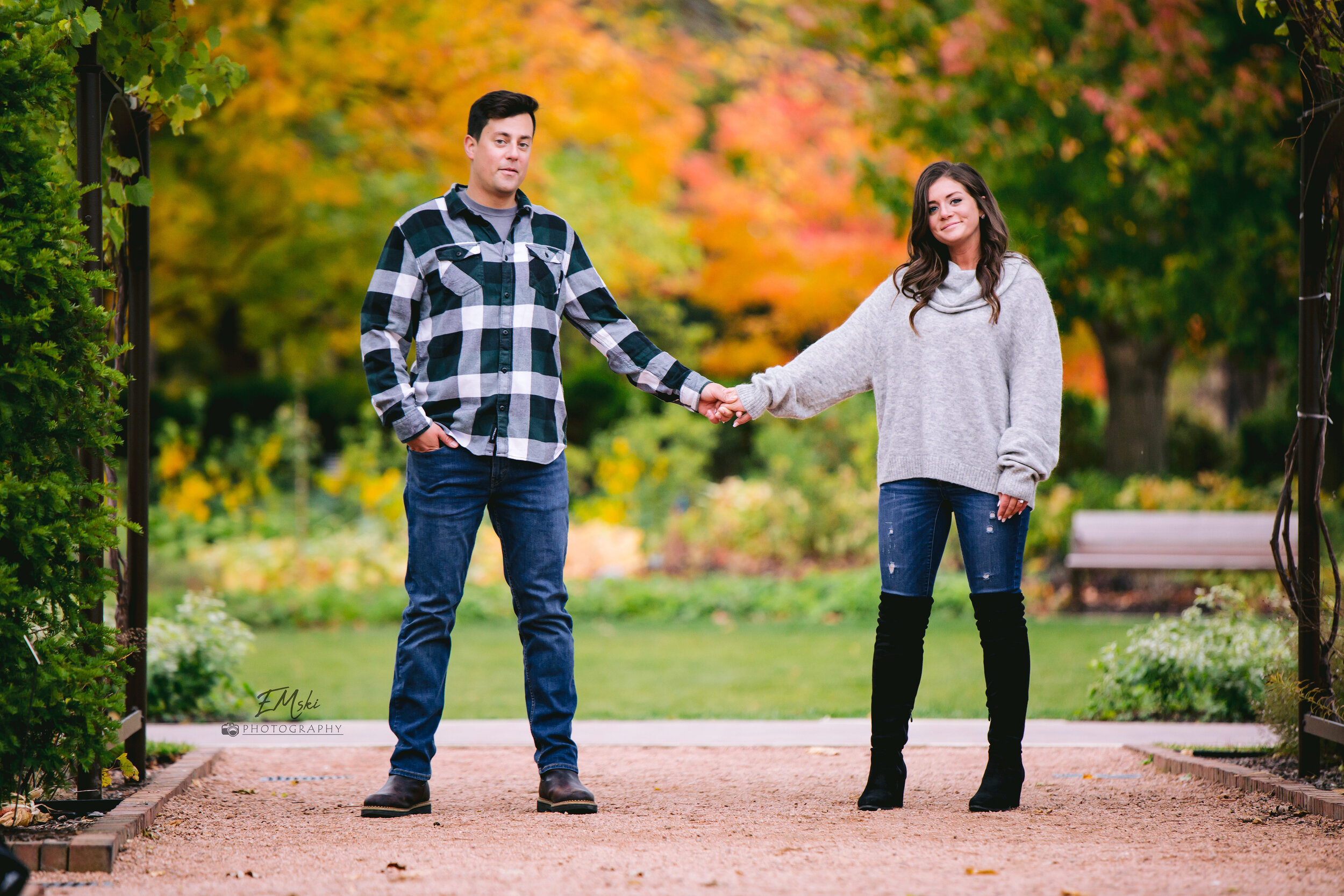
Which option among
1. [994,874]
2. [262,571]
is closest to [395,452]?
[262,571]

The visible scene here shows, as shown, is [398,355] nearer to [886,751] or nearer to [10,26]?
[10,26]

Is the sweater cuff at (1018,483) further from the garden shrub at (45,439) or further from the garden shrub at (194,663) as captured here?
the garden shrub at (194,663)

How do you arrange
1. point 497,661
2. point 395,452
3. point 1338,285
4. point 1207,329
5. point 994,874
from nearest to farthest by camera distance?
point 994,874 → point 1338,285 → point 497,661 → point 1207,329 → point 395,452

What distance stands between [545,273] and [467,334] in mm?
312

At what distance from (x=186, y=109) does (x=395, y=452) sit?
7.70m

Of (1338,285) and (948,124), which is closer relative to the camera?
(1338,285)

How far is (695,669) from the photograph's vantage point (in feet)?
23.5

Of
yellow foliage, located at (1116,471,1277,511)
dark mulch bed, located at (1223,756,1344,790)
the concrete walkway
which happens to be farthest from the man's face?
yellow foliage, located at (1116,471,1277,511)

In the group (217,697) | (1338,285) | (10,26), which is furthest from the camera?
(217,697)

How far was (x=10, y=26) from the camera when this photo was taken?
10.4 ft

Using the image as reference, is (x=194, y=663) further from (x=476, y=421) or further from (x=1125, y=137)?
(x=1125, y=137)

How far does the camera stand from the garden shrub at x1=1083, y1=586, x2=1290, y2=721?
5.35 m

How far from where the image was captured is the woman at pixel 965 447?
12.1 feet

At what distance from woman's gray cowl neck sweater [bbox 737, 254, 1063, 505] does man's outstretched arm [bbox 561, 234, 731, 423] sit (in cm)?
17
